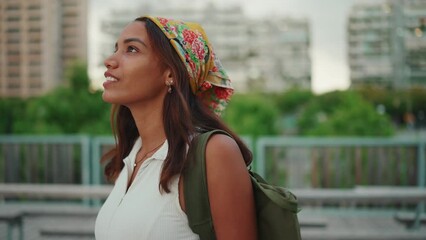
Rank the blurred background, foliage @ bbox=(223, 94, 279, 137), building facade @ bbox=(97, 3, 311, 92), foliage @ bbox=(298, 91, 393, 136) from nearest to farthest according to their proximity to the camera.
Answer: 1. the blurred background
2. foliage @ bbox=(298, 91, 393, 136)
3. foliage @ bbox=(223, 94, 279, 137)
4. building facade @ bbox=(97, 3, 311, 92)

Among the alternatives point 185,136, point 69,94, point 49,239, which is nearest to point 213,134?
point 185,136

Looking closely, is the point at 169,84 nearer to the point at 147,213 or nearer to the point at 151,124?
the point at 151,124

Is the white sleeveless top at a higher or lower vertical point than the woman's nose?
lower

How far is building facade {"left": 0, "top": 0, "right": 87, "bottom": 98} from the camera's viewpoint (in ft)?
325

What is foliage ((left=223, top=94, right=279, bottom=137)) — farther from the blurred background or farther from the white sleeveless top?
the white sleeveless top

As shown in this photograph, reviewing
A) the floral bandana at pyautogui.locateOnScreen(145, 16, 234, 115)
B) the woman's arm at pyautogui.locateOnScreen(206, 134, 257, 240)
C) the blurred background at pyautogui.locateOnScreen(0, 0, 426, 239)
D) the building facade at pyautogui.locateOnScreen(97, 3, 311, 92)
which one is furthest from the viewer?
the building facade at pyautogui.locateOnScreen(97, 3, 311, 92)

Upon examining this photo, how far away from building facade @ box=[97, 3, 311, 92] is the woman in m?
117

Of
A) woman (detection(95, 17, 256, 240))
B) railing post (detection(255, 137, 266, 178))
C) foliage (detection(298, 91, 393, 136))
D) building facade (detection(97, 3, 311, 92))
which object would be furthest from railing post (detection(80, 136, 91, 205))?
building facade (detection(97, 3, 311, 92))

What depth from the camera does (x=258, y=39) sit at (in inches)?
4894

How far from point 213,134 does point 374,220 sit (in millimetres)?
6513

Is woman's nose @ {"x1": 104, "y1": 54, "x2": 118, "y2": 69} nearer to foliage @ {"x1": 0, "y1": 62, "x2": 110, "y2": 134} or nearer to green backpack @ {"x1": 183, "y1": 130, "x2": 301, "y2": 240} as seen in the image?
green backpack @ {"x1": 183, "y1": 130, "x2": 301, "y2": 240}

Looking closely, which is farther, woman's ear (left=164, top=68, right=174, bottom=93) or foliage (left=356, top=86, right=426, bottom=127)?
foliage (left=356, top=86, right=426, bottom=127)

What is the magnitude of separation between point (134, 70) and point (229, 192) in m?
0.43

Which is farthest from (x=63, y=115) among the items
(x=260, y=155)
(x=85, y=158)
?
(x=260, y=155)
